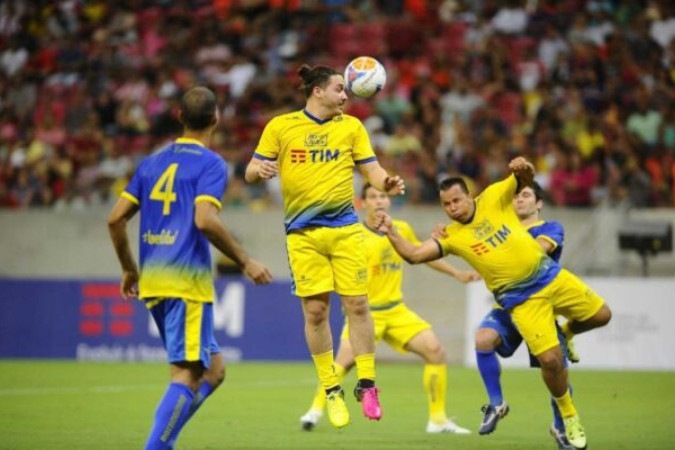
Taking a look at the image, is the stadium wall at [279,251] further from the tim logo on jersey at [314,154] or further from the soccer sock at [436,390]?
the tim logo on jersey at [314,154]

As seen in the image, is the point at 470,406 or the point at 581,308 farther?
the point at 470,406

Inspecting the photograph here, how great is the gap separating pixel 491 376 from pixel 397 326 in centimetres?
195

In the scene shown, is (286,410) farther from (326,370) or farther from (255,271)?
(255,271)

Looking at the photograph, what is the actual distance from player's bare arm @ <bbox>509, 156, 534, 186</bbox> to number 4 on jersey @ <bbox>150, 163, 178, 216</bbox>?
3.20m

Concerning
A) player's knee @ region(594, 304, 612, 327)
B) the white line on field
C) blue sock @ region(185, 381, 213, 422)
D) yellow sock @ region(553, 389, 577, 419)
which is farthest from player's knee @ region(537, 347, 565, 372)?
the white line on field

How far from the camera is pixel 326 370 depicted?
1102cm

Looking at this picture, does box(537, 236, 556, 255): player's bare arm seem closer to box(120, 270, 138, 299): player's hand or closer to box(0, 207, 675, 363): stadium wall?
box(120, 270, 138, 299): player's hand

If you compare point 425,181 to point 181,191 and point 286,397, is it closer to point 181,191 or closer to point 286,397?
point 286,397

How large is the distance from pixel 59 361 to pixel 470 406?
934 cm

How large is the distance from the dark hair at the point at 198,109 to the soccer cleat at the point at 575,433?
13.1 ft

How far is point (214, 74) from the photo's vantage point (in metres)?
27.5

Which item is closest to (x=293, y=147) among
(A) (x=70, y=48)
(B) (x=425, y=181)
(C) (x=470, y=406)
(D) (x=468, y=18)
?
(C) (x=470, y=406)

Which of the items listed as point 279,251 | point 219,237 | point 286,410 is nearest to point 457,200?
point 219,237

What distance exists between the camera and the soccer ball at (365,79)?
1093cm
